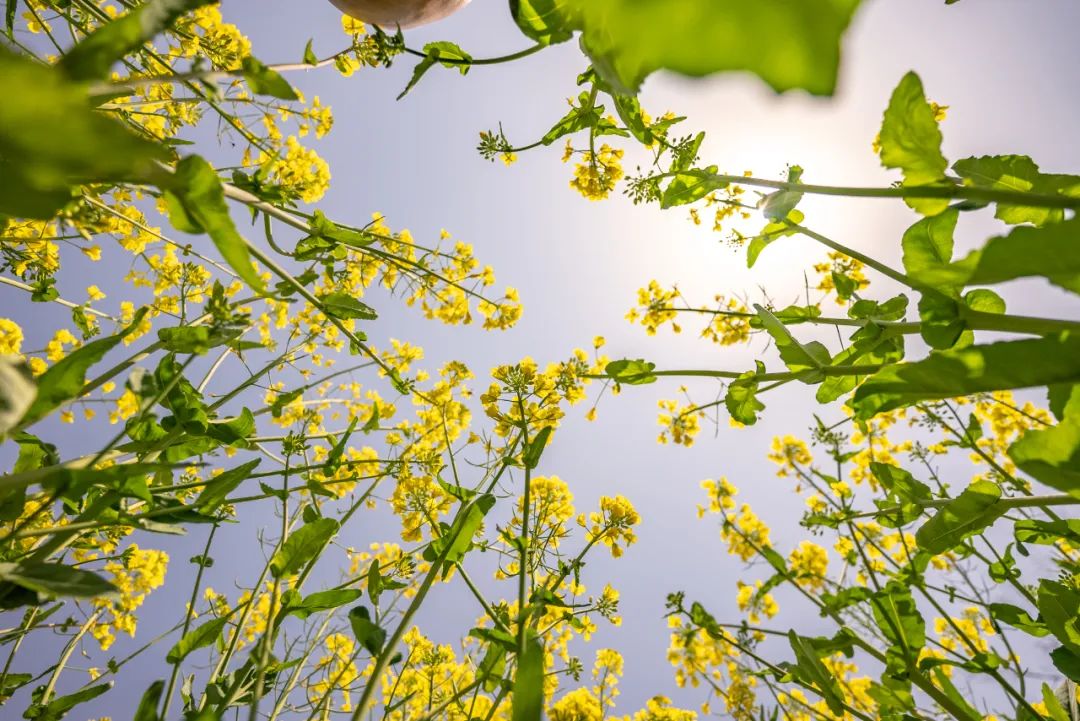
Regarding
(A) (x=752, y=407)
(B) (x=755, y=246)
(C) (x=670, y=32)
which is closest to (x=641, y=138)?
(B) (x=755, y=246)

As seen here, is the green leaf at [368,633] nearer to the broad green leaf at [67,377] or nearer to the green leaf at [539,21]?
the broad green leaf at [67,377]

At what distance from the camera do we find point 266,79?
480 mm

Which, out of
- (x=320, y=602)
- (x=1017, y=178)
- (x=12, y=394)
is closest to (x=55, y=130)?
(x=12, y=394)

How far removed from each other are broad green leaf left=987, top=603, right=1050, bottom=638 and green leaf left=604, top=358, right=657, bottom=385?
81 cm

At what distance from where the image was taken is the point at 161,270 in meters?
2.04

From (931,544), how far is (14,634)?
5.36 ft

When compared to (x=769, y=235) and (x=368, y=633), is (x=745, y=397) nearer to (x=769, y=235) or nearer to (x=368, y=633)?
(x=769, y=235)

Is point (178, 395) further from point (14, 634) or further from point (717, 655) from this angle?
point (717, 655)

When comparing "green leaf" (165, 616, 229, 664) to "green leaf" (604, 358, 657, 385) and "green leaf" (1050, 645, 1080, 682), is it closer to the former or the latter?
"green leaf" (604, 358, 657, 385)

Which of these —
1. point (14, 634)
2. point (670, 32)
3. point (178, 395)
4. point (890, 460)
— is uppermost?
point (890, 460)

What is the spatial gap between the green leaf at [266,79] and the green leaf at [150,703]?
22.1 inches

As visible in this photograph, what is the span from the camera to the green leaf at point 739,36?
0.38 feet

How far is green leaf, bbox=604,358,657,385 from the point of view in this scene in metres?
1.10

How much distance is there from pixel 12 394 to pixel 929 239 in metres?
0.88
